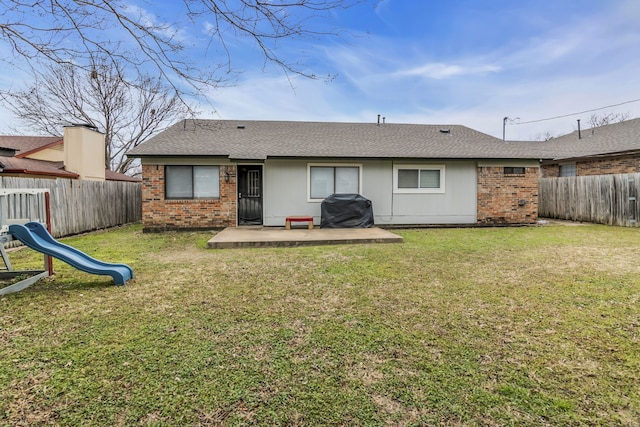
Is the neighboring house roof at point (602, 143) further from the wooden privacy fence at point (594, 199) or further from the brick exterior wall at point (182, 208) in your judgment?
the brick exterior wall at point (182, 208)

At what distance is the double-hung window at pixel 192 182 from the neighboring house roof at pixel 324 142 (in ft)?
1.98

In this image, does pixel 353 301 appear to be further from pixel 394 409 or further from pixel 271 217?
pixel 271 217

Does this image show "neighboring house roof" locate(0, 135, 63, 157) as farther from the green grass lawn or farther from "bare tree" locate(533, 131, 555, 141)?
"bare tree" locate(533, 131, 555, 141)

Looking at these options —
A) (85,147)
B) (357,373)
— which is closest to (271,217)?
(357,373)

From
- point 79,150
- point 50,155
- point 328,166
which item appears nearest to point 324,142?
point 328,166

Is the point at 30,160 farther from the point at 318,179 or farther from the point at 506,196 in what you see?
the point at 506,196

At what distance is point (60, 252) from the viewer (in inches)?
178

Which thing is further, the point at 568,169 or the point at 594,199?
the point at 568,169

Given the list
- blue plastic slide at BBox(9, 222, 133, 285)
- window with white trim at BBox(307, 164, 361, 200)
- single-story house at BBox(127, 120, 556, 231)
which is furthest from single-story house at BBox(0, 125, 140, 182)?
blue plastic slide at BBox(9, 222, 133, 285)

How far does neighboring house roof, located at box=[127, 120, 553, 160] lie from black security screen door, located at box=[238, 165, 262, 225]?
0.71 metres

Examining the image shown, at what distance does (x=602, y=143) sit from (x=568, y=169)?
6.01 ft

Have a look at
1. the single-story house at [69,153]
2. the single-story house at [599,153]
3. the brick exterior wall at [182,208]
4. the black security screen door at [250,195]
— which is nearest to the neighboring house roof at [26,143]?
the single-story house at [69,153]

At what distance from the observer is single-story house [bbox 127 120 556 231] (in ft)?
34.5

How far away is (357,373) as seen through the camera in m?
2.44
